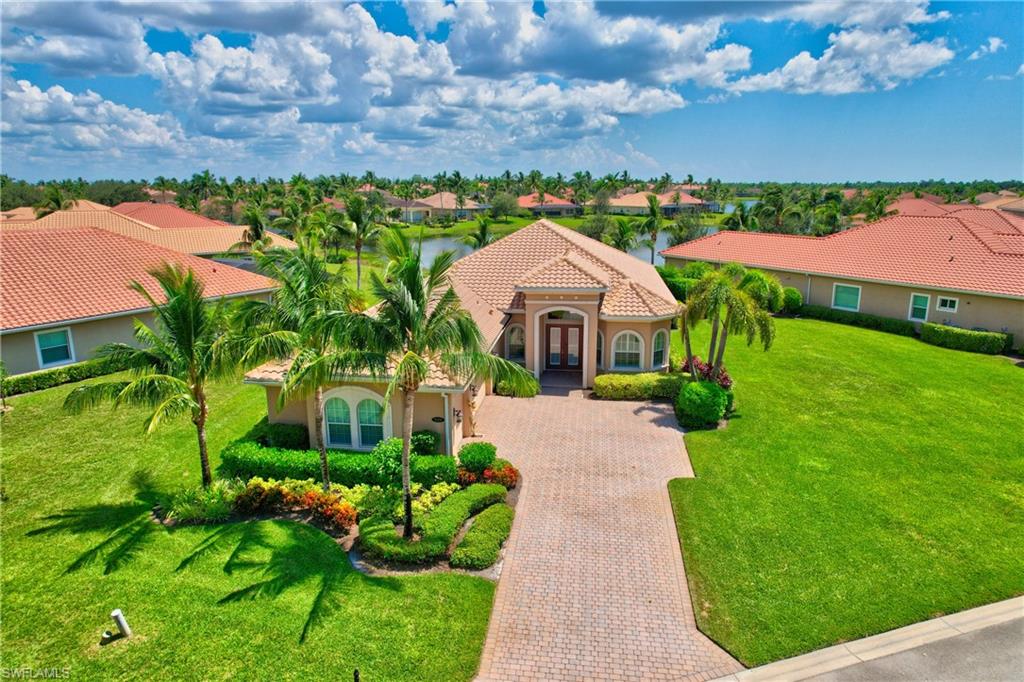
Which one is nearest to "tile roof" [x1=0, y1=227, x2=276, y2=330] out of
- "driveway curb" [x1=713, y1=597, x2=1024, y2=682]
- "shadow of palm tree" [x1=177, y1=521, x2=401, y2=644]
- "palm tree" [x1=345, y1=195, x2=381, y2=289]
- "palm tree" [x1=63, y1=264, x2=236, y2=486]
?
"palm tree" [x1=63, y1=264, x2=236, y2=486]

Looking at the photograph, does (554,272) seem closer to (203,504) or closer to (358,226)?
(203,504)

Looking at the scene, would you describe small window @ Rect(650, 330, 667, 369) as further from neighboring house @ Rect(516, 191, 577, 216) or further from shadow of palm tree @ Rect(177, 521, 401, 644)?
neighboring house @ Rect(516, 191, 577, 216)

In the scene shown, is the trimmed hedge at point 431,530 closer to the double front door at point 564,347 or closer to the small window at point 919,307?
the double front door at point 564,347

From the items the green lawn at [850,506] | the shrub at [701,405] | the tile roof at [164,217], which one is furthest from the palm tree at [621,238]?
the tile roof at [164,217]

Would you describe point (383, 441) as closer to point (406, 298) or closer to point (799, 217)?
point (406, 298)

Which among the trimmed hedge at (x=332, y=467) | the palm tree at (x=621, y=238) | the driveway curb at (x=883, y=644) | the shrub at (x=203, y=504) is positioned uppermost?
the palm tree at (x=621, y=238)

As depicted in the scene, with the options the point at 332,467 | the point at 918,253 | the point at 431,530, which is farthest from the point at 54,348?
the point at 918,253
